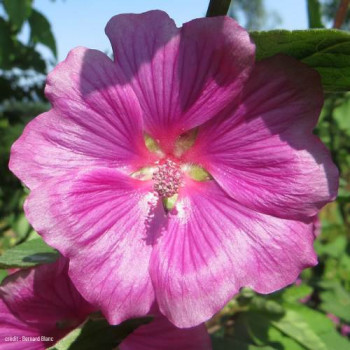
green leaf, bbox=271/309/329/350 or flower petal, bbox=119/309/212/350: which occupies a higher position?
flower petal, bbox=119/309/212/350

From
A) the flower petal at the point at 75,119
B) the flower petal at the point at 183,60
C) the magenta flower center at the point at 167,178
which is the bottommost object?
the magenta flower center at the point at 167,178

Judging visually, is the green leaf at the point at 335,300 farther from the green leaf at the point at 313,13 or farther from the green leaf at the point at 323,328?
the green leaf at the point at 313,13

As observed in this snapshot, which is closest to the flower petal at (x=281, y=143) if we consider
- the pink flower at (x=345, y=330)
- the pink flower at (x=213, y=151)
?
the pink flower at (x=213, y=151)

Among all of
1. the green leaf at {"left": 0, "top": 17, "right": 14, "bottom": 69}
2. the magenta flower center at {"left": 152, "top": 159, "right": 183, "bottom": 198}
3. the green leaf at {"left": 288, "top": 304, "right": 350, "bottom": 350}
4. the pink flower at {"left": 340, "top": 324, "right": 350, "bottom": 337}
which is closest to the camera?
the magenta flower center at {"left": 152, "top": 159, "right": 183, "bottom": 198}

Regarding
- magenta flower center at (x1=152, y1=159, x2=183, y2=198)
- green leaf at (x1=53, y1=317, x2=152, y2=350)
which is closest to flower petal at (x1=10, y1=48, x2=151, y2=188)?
magenta flower center at (x1=152, y1=159, x2=183, y2=198)

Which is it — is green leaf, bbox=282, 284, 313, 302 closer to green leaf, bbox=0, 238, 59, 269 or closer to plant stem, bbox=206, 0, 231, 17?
green leaf, bbox=0, 238, 59, 269

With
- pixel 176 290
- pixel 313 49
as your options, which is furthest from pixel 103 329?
pixel 313 49

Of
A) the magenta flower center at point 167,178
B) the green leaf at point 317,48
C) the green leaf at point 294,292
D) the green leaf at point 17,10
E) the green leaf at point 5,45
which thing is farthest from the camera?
the green leaf at point 5,45

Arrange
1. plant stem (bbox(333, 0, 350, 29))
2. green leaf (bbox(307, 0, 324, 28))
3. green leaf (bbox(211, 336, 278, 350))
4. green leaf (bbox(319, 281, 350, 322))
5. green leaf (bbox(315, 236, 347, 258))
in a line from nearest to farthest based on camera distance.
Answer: green leaf (bbox(307, 0, 324, 28)) → plant stem (bbox(333, 0, 350, 29)) → green leaf (bbox(211, 336, 278, 350)) → green leaf (bbox(319, 281, 350, 322)) → green leaf (bbox(315, 236, 347, 258))

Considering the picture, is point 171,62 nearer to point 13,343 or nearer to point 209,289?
point 209,289
